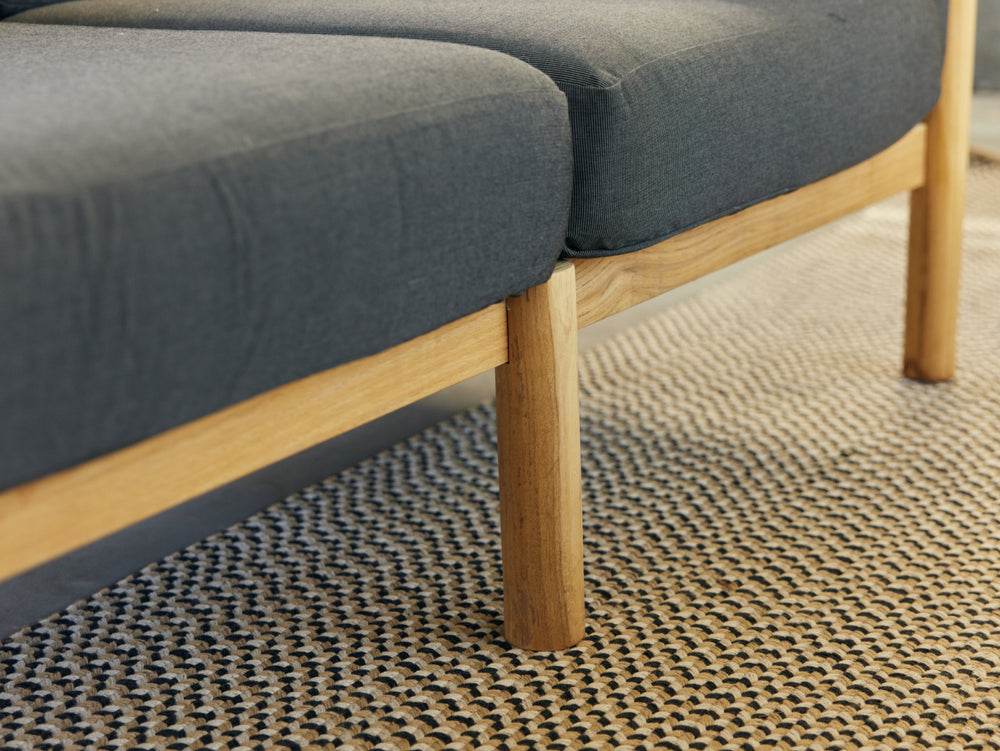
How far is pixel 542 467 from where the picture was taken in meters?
0.82

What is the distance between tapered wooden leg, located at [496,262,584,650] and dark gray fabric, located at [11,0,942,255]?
7cm

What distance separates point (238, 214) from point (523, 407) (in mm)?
327

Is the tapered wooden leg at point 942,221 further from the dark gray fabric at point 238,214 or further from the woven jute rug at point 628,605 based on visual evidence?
the dark gray fabric at point 238,214

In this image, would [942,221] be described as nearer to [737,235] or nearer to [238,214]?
[737,235]

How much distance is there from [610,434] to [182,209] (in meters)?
0.84

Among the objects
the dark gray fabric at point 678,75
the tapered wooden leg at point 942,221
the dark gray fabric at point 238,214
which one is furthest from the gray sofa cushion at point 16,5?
the tapered wooden leg at point 942,221

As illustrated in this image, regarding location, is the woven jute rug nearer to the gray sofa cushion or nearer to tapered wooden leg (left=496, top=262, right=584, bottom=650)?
tapered wooden leg (left=496, top=262, right=584, bottom=650)

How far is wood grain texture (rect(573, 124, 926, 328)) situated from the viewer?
0.87 m

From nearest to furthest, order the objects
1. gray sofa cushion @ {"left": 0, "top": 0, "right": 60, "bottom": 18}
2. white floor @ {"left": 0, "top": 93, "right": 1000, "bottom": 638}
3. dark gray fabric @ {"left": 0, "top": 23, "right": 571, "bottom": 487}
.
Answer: dark gray fabric @ {"left": 0, "top": 23, "right": 571, "bottom": 487} → white floor @ {"left": 0, "top": 93, "right": 1000, "bottom": 638} → gray sofa cushion @ {"left": 0, "top": 0, "right": 60, "bottom": 18}

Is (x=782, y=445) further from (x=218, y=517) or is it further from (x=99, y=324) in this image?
(x=99, y=324)

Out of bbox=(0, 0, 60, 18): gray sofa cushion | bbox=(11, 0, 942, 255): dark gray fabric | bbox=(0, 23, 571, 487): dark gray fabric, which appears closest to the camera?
bbox=(0, 23, 571, 487): dark gray fabric

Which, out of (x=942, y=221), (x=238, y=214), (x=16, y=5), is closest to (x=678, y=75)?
(x=238, y=214)

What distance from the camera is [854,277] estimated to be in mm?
1864

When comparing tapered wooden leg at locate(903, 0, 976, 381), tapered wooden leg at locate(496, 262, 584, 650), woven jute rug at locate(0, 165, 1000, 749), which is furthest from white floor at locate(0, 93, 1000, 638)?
tapered wooden leg at locate(903, 0, 976, 381)
